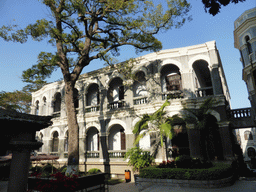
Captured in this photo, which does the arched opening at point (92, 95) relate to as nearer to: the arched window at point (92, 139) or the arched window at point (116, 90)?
the arched window at point (116, 90)

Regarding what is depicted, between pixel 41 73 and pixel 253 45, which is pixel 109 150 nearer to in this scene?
pixel 41 73

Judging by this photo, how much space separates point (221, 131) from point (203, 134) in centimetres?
127

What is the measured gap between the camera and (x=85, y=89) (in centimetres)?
1989

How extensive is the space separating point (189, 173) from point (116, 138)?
9.41 metres

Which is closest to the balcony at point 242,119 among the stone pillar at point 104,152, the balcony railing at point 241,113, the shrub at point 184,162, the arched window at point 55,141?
the balcony railing at point 241,113

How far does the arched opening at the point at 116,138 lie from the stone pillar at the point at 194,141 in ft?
21.2

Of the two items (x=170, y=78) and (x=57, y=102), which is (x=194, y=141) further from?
(x=57, y=102)

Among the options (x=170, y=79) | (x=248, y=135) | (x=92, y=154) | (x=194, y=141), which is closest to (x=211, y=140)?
(x=194, y=141)

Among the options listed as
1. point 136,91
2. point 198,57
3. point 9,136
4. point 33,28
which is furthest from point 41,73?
point 198,57

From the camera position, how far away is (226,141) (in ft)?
41.8

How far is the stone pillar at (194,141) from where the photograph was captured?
13219 mm

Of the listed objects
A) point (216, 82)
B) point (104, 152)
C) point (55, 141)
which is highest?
point (216, 82)

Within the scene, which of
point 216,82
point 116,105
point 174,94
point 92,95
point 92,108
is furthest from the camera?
point 92,95

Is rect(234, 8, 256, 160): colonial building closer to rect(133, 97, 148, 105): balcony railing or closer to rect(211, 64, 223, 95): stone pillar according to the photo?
rect(211, 64, 223, 95): stone pillar
